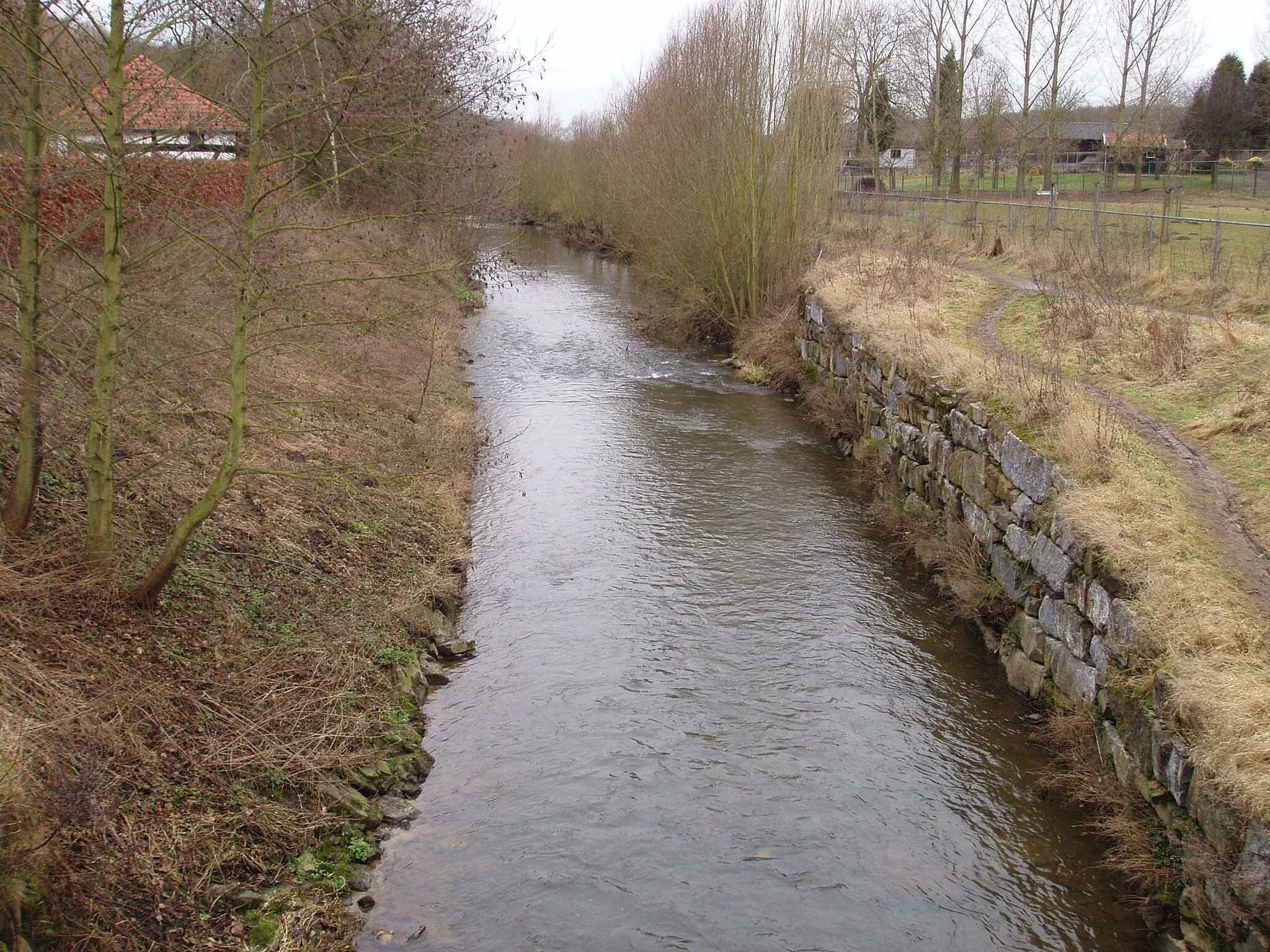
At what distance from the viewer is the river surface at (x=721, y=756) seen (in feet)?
19.0

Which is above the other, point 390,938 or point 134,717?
point 134,717

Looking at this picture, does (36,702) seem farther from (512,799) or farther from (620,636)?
(620,636)

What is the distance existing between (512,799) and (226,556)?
10.6 feet

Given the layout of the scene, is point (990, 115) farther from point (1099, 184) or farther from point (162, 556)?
point (162, 556)

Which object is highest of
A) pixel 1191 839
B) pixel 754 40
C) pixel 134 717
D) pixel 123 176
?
pixel 754 40

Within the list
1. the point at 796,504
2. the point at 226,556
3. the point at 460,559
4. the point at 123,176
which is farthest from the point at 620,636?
the point at 123,176

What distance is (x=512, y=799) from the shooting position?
22.2ft

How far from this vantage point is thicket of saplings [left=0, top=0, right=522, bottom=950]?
4.90 meters

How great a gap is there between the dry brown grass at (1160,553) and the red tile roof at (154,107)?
719cm

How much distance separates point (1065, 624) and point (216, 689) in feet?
21.4

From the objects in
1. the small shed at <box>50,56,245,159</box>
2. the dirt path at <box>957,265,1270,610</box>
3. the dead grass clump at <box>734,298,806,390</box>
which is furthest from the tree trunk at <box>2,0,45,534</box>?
the dead grass clump at <box>734,298,806,390</box>

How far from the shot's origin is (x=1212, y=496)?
327 inches

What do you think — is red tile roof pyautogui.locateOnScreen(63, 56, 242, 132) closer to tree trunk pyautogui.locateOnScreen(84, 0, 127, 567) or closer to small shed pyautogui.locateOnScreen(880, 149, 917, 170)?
tree trunk pyautogui.locateOnScreen(84, 0, 127, 567)

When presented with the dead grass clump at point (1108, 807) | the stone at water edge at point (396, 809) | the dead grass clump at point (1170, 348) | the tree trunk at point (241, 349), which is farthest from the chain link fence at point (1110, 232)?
the stone at water edge at point (396, 809)
